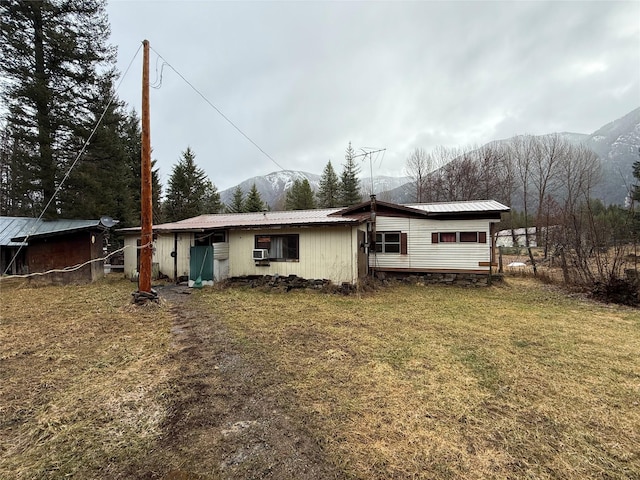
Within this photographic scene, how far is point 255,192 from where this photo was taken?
28.0m

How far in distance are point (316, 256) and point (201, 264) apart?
443 centimetres

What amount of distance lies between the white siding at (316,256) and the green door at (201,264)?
1.00 m

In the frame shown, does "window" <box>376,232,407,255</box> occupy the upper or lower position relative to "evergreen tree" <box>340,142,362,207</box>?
lower

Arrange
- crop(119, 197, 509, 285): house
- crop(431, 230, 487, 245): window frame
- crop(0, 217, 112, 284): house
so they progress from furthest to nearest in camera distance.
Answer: crop(431, 230, 487, 245): window frame < crop(0, 217, 112, 284): house < crop(119, 197, 509, 285): house

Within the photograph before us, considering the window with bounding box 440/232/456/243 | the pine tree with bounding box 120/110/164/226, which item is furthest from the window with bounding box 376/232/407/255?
the pine tree with bounding box 120/110/164/226

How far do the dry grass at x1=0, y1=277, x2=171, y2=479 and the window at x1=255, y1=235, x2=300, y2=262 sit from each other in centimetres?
466

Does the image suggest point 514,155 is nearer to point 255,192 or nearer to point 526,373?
point 255,192

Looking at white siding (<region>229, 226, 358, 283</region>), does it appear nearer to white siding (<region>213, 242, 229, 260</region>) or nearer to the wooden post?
white siding (<region>213, 242, 229, 260</region>)

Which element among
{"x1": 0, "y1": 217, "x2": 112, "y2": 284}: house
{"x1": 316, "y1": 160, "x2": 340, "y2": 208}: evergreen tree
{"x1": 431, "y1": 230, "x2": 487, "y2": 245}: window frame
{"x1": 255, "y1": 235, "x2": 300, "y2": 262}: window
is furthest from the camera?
{"x1": 316, "y1": 160, "x2": 340, "y2": 208}: evergreen tree

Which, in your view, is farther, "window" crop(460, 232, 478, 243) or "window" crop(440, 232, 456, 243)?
"window" crop(440, 232, 456, 243)

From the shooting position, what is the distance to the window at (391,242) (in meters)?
11.7

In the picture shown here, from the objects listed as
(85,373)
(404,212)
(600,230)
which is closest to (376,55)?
(404,212)

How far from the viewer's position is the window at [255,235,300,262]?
10.3m

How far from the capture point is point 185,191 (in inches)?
1019
